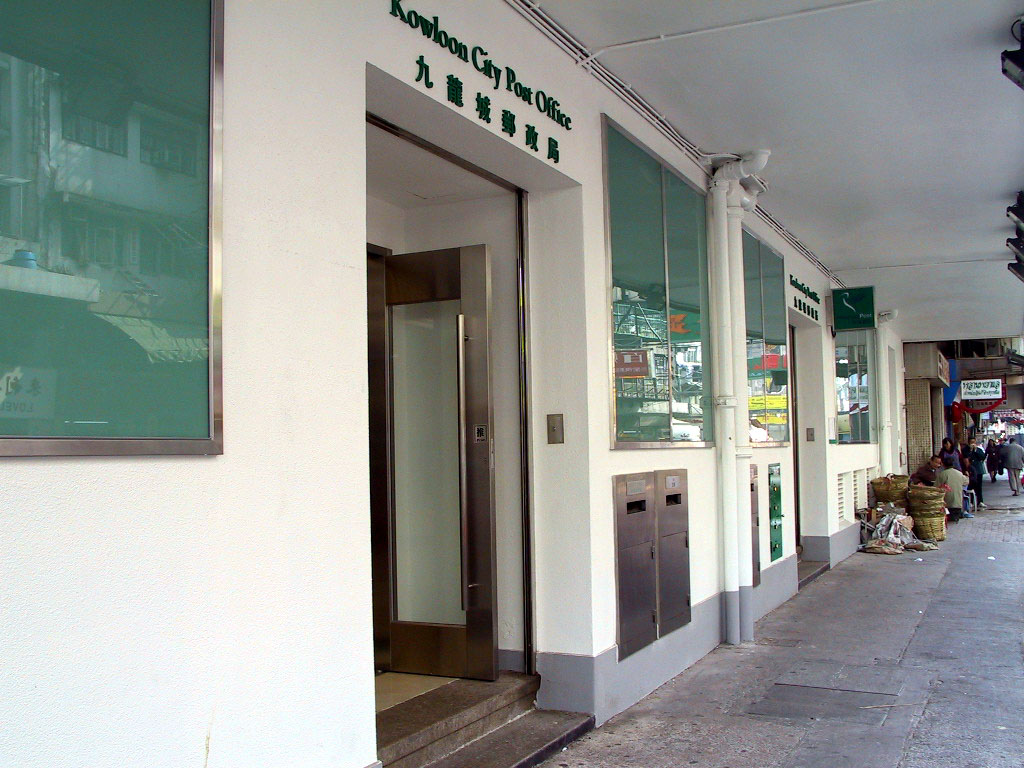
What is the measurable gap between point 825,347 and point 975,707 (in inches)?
267

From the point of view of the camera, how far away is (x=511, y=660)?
17.2 feet

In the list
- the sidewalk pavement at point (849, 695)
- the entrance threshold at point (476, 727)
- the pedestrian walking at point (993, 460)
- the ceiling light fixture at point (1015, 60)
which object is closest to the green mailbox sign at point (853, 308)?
the sidewalk pavement at point (849, 695)

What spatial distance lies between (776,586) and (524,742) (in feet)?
15.5

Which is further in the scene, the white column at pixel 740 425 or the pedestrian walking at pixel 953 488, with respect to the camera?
the pedestrian walking at pixel 953 488

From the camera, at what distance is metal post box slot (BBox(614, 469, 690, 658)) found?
5527 mm

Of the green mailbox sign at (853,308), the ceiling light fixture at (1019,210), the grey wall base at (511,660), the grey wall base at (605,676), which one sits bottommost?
the grey wall base at (605,676)

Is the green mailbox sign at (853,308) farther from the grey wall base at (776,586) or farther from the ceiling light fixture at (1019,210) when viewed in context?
the grey wall base at (776,586)

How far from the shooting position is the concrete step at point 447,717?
4.14 m

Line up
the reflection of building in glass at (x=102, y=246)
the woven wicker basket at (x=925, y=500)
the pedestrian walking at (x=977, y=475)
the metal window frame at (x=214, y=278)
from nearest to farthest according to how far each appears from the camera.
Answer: the reflection of building in glass at (x=102, y=246), the metal window frame at (x=214, y=278), the woven wicker basket at (x=925, y=500), the pedestrian walking at (x=977, y=475)

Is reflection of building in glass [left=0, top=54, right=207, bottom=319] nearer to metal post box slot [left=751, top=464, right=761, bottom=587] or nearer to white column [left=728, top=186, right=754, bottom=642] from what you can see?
white column [left=728, top=186, right=754, bottom=642]

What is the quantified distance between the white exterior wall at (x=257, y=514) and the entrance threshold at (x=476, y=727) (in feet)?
2.79

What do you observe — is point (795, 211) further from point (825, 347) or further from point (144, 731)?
point (144, 731)

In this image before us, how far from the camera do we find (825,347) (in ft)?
38.4

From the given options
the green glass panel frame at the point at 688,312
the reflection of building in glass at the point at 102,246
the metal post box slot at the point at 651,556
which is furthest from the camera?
the green glass panel frame at the point at 688,312
